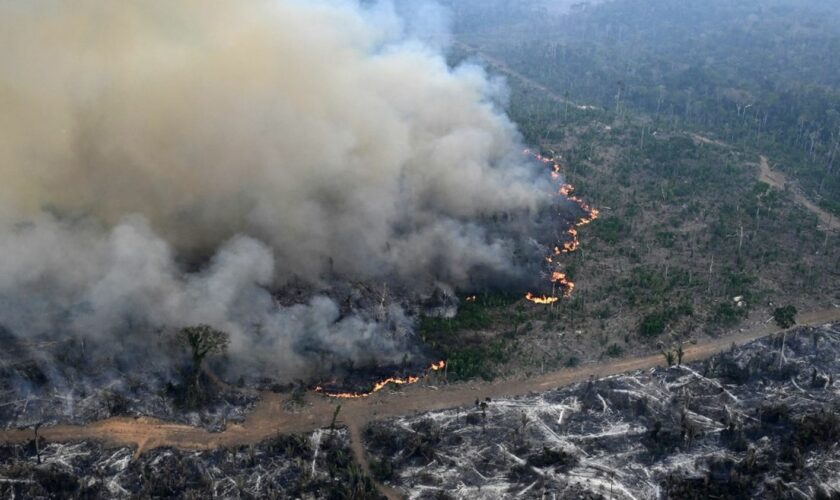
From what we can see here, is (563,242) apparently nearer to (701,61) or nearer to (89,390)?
(89,390)

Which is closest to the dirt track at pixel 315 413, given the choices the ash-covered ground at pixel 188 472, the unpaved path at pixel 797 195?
the ash-covered ground at pixel 188 472

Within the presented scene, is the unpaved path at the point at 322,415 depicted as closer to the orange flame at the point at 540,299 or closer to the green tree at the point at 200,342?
the green tree at the point at 200,342

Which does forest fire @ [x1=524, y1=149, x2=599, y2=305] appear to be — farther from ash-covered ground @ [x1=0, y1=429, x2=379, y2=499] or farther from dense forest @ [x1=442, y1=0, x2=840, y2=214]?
dense forest @ [x1=442, y1=0, x2=840, y2=214]

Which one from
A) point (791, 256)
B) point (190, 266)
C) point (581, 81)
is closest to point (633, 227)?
point (791, 256)

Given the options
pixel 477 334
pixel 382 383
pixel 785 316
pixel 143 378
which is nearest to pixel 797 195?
pixel 785 316

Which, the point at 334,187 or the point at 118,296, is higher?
the point at 334,187

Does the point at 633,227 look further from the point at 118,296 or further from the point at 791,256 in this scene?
the point at 118,296

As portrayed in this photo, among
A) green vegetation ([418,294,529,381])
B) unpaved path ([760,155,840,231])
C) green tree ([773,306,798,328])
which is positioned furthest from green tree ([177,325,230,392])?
unpaved path ([760,155,840,231])
